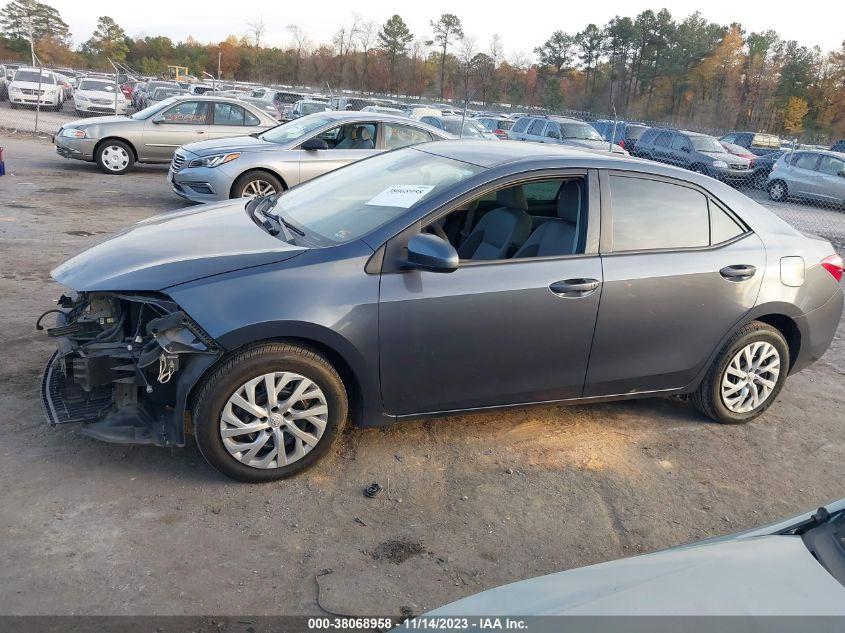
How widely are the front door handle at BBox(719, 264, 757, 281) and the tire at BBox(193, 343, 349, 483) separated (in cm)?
243

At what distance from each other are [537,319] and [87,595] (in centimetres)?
247

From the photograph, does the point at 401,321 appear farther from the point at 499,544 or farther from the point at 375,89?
the point at 375,89

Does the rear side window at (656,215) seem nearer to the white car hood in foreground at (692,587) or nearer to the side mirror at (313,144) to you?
the white car hood in foreground at (692,587)

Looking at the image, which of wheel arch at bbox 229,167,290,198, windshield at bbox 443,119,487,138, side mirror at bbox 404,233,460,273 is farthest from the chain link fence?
side mirror at bbox 404,233,460,273

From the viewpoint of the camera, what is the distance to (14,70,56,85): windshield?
2825cm

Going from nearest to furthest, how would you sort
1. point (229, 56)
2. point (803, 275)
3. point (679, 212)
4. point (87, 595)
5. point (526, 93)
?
point (87, 595), point (679, 212), point (803, 275), point (526, 93), point (229, 56)

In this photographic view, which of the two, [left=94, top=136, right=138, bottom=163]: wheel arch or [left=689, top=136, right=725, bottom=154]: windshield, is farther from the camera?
[left=689, top=136, right=725, bottom=154]: windshield

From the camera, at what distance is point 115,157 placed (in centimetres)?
1391

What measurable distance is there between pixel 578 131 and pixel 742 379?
60.7ft

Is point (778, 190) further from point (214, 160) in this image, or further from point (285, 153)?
point (214, 160)

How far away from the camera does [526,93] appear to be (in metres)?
69.2

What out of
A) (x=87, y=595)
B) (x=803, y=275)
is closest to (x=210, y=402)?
(x=87, y=595)

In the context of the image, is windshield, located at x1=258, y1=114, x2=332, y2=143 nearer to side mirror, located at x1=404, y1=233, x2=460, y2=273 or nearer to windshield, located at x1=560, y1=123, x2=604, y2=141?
side mirror, located at x1=404, y1=233, x2=460, y2=273

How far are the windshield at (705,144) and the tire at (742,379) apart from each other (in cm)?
1868
